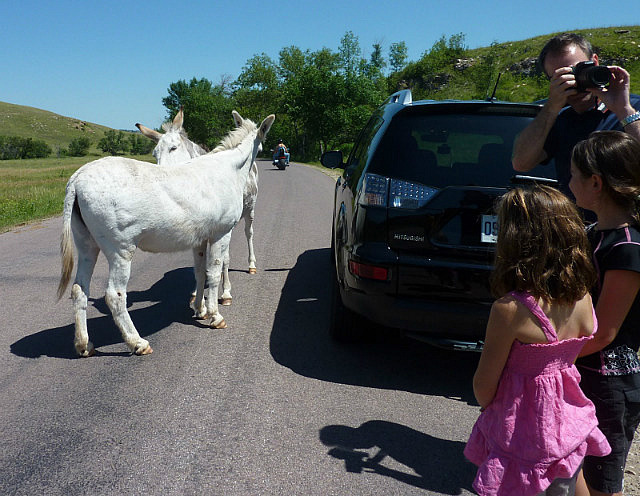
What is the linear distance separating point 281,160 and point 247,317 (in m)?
28.8

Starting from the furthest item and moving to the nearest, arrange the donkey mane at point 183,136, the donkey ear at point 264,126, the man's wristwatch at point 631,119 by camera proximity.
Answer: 1. the donkey mane at point 183,136
2. the donkey ear at point 264,126
3. the man's wristwatch at point 631,119

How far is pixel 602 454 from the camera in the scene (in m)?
1.82

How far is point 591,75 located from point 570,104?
0.99 feet

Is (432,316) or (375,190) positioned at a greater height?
(375,190)

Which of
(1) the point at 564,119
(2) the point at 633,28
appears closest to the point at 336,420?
(1) the point at 564,119

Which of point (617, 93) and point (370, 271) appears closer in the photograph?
point (617, 93)

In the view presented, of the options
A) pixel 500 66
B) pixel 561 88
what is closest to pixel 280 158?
pixel 561 88

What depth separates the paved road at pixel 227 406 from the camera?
264cm

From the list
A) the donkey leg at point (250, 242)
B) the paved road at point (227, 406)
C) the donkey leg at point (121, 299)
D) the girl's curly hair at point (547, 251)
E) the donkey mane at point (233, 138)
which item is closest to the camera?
the girl's curly hair at point (547, 251)

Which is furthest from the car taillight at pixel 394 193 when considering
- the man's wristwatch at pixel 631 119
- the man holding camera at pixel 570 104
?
the man's wristwatch at pixel 631 119

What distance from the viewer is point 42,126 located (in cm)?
13750

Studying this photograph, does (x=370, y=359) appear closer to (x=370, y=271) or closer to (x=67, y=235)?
(x=370, y=271)

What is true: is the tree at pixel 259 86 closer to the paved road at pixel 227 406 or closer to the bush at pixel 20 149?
the bush at pixel 20 149

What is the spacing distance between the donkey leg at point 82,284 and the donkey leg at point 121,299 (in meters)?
0.23
